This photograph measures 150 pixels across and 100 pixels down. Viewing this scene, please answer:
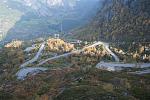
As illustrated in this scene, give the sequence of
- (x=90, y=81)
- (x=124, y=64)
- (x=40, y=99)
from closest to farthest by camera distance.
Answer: (x=40, y=99)
(x=90, y=81)
(x=124, y=64)

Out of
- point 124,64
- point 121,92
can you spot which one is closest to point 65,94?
point 121,92

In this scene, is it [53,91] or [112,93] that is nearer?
[112,93]

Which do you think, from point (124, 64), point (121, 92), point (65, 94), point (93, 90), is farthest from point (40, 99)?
point (124, 64)

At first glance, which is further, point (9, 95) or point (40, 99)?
point (9, 95)

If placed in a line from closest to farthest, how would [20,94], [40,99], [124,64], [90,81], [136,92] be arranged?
[40,99]
[136,92]
[20,94]
[90,81]
[124,64]

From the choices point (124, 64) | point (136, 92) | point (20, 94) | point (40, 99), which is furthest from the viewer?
point (124, 64)

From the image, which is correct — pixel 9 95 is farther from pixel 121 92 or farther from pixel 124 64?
pixel 124 64

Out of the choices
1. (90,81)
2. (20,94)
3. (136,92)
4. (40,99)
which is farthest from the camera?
(90,81)

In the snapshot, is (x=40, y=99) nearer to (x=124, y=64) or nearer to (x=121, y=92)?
(x=121, y=92)
